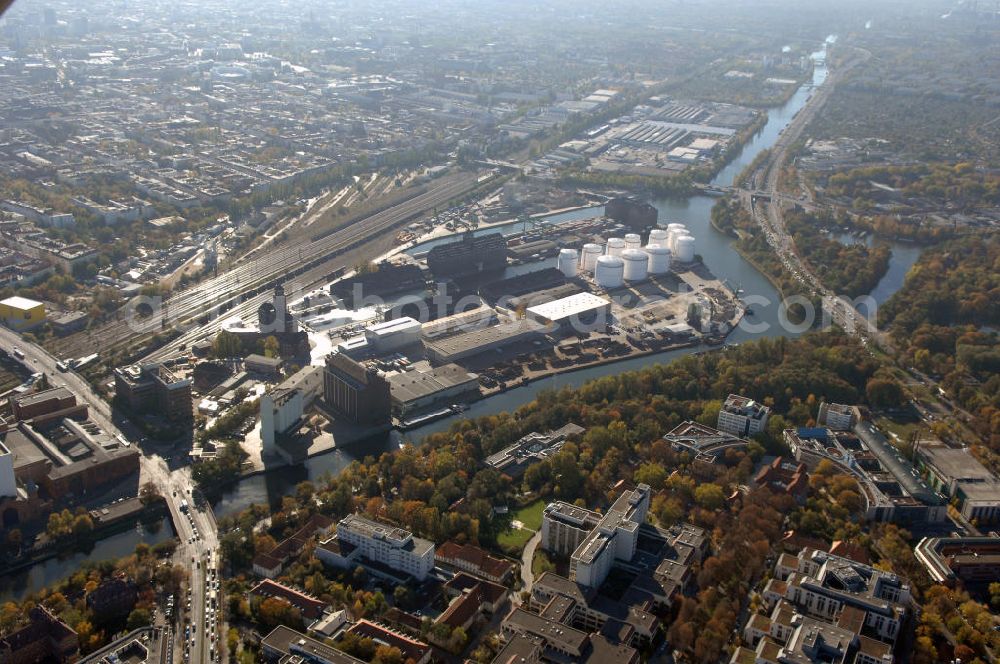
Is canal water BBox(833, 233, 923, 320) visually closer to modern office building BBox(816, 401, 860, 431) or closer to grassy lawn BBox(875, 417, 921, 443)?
grassy lawn BBox(875, 417, 921, 443)

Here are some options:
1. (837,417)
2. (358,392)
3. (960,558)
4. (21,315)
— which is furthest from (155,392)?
(960,558)

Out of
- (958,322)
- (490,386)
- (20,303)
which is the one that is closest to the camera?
(490,386)

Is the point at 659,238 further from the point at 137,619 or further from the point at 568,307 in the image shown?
the point at 137,619

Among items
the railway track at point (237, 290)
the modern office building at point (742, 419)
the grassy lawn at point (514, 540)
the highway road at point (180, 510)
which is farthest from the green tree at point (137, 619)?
the modern office building at point (742, 419)

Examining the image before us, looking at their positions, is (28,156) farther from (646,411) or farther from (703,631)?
(703,631)

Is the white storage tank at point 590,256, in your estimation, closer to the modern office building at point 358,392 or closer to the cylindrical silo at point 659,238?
the cylindrical silo at point 659,238
